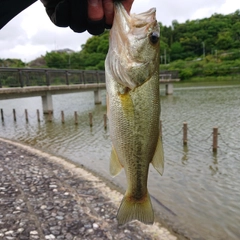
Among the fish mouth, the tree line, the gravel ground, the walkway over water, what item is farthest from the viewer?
the tree line

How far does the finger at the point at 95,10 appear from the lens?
5.91 feet

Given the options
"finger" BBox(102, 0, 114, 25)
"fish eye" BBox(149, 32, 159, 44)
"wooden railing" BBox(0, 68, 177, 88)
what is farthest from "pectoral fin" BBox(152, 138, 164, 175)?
"wooden railing" BBox(0, 68, 177, 88)

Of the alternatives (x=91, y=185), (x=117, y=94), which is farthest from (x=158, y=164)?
(x=91, y=185)

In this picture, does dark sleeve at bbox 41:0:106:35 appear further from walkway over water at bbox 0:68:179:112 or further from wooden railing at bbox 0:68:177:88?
wooden railing at bbox 0:68:177:88

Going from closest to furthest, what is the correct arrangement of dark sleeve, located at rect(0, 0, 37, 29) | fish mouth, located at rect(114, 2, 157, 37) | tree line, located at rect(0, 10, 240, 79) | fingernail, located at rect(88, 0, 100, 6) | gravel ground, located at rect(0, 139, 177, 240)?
1. fingernail, located at rect(88, 0, 100, 6)
2. fish mouth, located at rect(114, 2, 157, 37)
3. dark sleeve, located at rect(0, 0, 37, 29)
4. gravel ground, located at rect(0, 139, 177, 240)
5. tree line, located at rect(0, 10, 240, 79)

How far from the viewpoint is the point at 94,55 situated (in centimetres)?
8019

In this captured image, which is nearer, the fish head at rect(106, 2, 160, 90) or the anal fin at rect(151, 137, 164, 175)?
the fish head at rect(106, 2, 160, 90)

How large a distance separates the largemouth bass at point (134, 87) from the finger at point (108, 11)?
4 centimetres

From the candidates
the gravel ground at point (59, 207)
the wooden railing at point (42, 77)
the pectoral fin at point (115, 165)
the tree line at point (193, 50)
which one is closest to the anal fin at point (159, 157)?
the pectoral fin at point (115, 165)

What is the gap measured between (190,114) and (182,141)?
8807 mm

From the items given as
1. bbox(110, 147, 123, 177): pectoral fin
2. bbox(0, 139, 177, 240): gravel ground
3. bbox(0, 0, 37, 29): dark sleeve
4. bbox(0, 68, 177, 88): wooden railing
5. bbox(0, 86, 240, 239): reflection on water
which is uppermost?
bbox(0, 0, 37, 29): dark sleeve

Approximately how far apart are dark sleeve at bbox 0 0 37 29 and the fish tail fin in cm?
180

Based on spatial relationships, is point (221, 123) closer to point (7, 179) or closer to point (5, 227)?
Answer: point (7, 179)

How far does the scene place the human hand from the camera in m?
1.81
